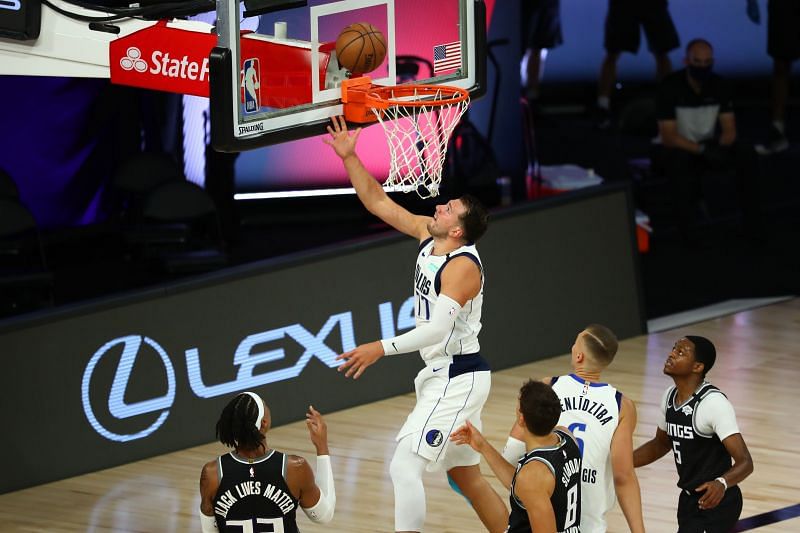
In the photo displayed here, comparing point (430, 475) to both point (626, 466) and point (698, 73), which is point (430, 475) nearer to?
point (626, 466)

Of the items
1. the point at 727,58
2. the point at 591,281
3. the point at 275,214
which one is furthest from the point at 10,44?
the point at 727,58

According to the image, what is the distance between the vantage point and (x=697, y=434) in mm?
6082

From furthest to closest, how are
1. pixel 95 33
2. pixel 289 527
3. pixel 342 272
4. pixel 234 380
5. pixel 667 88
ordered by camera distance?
1. pixel 667 88
2. pixel 342 272
3. pixel 234 380
4. pixel 95 33
5. pixel 289 527

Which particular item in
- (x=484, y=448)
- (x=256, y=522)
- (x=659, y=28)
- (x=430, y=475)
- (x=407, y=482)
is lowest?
(x=430, y=475)

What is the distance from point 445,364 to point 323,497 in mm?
1322

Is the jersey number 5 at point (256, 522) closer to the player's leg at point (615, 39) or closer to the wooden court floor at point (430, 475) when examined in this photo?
the wooden court floor at point (430, 475)

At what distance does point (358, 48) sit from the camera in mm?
6852

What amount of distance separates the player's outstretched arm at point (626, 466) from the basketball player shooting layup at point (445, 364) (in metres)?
0.91

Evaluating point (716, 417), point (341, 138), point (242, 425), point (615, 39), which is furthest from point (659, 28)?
point (242, 425)

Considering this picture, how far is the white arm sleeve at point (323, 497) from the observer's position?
5598 mm

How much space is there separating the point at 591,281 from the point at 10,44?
578 cm

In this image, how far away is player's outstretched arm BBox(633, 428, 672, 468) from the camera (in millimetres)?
6246

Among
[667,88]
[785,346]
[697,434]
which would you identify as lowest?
[785,346]

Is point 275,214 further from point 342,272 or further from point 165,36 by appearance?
point 165,36
